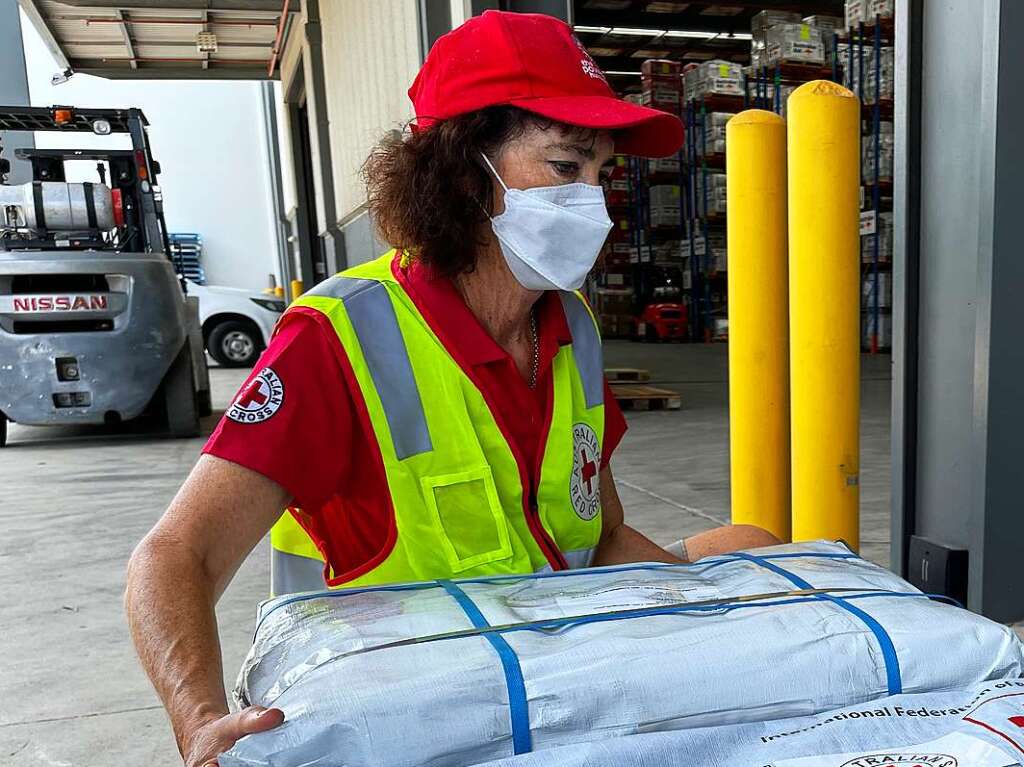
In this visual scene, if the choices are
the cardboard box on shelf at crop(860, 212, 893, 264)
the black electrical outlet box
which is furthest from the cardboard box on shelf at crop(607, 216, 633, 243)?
the black electrical outlet box

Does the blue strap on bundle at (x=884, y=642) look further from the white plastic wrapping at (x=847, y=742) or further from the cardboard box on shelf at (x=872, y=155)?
the cardboard box on shelf at (x=872, y=155)

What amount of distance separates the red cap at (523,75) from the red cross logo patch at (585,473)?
1.63ft

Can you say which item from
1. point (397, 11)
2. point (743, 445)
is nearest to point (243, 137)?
point (397, 11)

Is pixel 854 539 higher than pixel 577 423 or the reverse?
the reverse

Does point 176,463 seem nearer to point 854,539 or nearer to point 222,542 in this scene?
point 854,539

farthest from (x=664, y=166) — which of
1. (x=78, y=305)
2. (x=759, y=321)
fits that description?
(x=759, y=321)

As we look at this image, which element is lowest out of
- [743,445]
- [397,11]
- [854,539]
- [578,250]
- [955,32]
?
[854,539]

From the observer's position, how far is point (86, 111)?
21.2ft

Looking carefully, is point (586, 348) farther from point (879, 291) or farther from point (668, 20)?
point (668, 20)

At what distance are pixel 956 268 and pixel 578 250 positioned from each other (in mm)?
832

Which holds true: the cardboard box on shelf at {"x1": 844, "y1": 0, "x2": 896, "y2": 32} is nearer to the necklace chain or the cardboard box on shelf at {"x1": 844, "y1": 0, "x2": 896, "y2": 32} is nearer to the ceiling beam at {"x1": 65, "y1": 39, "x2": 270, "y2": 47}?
the ceiling beam at {"x1": 65, "y1": 39, "x2": 270, "y2": 47}

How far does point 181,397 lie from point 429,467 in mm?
5800

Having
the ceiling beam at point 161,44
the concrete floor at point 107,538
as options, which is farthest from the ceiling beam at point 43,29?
the concrete floor at point 107,538

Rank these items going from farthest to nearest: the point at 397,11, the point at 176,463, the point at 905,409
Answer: the point at 397,11 → the point at 176,463 → the point at 905,409
